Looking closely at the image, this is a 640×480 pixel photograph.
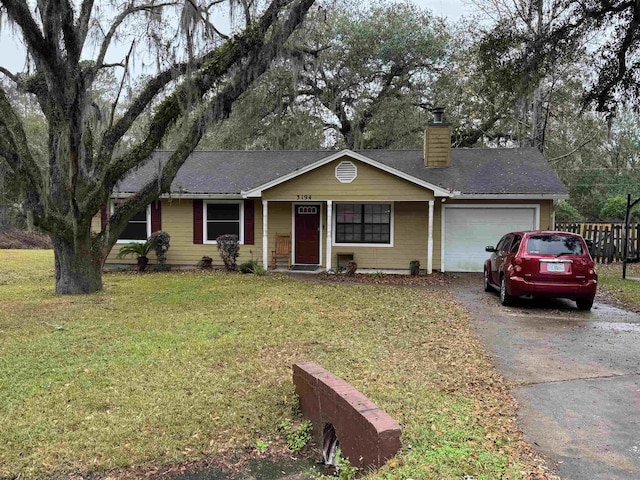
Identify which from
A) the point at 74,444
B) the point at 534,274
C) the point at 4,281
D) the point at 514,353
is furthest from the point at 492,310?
the point at 4,281

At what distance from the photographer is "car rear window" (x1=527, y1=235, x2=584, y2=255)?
8.49 m

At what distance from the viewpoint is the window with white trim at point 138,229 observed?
1571 centimetres

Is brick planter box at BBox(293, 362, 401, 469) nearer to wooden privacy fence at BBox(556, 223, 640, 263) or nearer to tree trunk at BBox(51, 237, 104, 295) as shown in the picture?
tree trunk at BBox(51, 237, 104, 295)

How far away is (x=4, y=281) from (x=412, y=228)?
11.2 metres

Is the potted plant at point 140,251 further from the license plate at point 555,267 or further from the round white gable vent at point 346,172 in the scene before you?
the license plate at point 555,267

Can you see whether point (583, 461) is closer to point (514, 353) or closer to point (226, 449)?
point (226, 449)

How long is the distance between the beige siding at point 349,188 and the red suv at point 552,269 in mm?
4992

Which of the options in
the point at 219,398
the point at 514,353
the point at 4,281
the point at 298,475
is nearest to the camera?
the point at 298,475

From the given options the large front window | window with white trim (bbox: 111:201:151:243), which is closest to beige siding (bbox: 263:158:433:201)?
the large front window

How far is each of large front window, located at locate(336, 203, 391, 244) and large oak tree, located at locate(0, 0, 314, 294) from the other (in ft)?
18.4

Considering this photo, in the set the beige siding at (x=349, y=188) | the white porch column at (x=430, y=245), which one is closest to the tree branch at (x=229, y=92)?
the beige siding at (x=349, y=188)

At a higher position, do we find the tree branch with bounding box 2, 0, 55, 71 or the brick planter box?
the tree branch with bounding box 2, 0, 55, 71

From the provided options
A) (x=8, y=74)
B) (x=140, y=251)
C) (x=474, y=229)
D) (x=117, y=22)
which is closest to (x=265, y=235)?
(x=140, y=251)

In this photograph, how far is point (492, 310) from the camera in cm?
888
